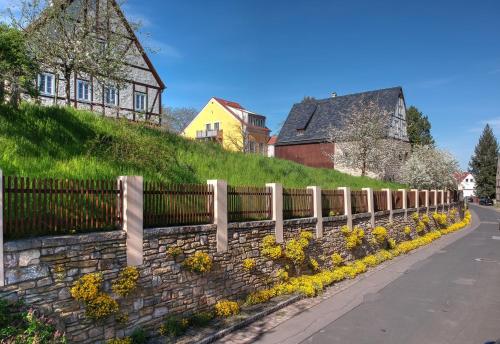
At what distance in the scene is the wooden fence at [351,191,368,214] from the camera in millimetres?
16744

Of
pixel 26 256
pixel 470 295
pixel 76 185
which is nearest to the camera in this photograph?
pixel 26 256

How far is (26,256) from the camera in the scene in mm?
6027

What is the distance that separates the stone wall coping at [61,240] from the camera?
5935mm

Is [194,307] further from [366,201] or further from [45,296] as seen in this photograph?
[366,201]

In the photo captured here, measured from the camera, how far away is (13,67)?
12047 millimetres

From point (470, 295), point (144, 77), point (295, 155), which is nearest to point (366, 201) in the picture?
point (470, 295)

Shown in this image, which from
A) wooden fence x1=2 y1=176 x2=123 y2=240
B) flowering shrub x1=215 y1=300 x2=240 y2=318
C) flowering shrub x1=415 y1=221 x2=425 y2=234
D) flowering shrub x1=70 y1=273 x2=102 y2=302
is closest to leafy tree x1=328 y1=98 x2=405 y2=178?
flowering shrub x1=415 y1=221 x2=425 y2=234

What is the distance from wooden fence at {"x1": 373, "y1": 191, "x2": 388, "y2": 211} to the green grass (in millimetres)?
4163

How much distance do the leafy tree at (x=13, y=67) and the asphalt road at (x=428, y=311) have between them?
990cm

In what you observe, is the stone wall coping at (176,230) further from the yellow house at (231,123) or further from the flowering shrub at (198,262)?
the yellow house at (231,123)

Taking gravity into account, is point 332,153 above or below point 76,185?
above

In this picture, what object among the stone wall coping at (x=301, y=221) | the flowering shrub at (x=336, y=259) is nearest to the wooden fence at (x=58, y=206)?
the stone wall coping at (x=301, y=221)

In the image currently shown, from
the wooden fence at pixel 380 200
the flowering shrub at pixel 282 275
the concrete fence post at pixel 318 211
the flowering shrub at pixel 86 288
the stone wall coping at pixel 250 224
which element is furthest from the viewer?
the wooden fence at pixel 380 200

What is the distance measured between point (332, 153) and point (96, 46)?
2903 cm
